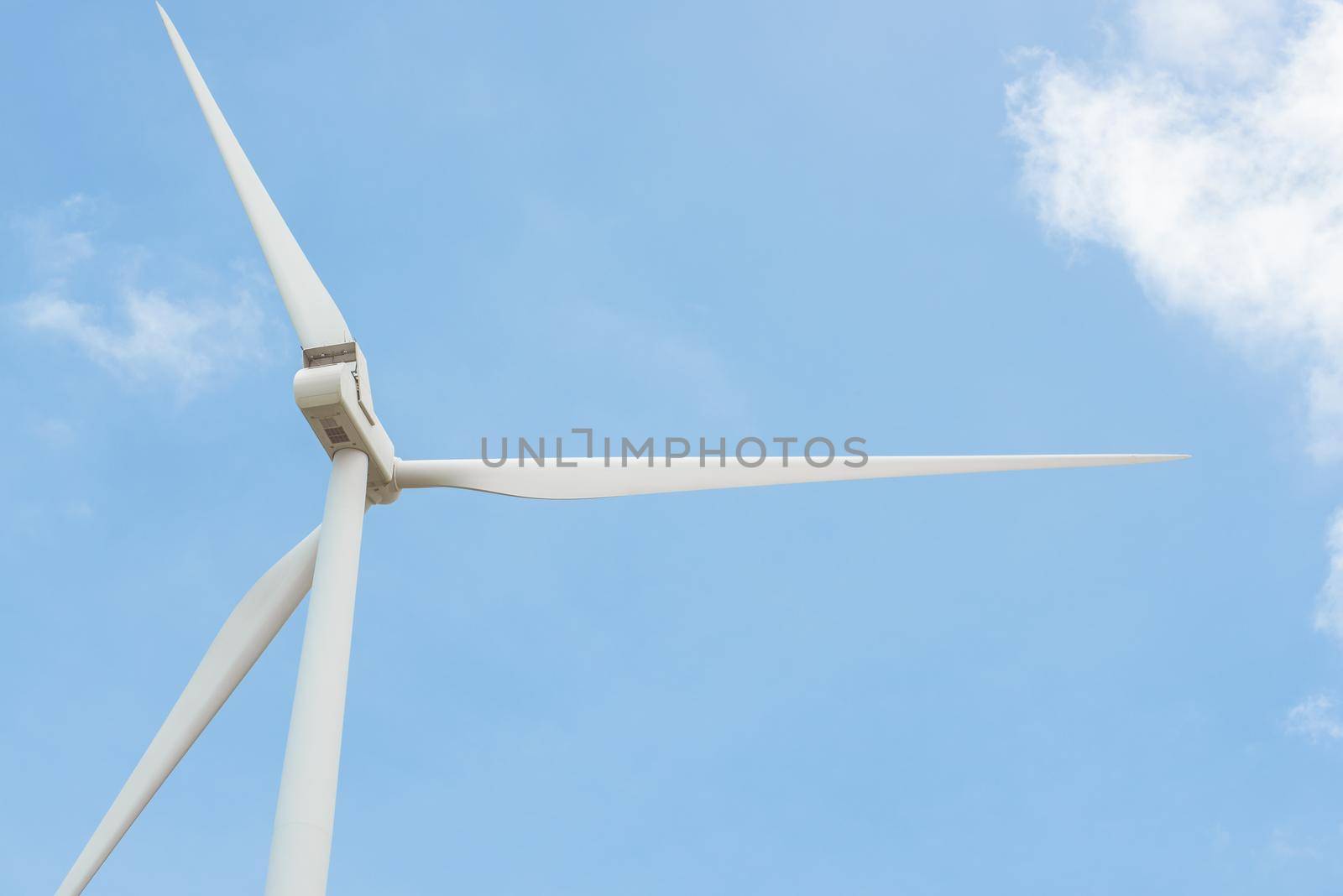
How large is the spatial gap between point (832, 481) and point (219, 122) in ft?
33.8

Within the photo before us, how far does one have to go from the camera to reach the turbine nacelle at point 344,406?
768 inches

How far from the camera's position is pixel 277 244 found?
21484 mm

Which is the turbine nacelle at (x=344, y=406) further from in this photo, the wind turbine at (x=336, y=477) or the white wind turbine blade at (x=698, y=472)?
the white wind turbine blade at (x=698, y=472)

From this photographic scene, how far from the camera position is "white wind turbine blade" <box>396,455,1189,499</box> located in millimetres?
20203

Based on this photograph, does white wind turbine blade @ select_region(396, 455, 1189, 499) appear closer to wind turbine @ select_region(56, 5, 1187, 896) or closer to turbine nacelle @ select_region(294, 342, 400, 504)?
wind turbine @ select_region(56, 5, 1187, 896)

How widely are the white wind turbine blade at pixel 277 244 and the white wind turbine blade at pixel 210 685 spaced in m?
2.75

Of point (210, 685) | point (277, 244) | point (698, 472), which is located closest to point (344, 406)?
point (277, 244)

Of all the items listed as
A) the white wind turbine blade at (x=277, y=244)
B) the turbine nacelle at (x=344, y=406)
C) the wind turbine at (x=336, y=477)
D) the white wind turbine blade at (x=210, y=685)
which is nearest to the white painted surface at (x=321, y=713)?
the wind turbine at (x=336, y=477)

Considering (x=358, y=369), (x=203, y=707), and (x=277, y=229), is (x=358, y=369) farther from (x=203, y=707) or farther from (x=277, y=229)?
(x=203, y=707)

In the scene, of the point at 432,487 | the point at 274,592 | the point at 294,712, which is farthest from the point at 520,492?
the point at 294,712

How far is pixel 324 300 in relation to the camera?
20812 mm

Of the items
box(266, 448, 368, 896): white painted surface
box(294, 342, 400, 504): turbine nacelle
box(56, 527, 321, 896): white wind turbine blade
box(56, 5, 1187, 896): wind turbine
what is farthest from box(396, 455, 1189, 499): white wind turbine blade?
box(56, 527, 321, 896): white wind turbine blade

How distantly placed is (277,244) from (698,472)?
678cm

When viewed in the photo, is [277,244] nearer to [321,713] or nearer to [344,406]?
[344,406]
